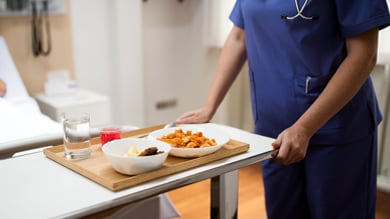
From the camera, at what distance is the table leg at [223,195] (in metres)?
1.21

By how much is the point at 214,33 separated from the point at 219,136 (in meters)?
2.15

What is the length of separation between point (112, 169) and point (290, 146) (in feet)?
1.49

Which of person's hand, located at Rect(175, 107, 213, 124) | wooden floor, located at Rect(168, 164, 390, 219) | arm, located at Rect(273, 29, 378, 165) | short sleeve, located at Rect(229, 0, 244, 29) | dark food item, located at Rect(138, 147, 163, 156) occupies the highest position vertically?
short sleeve, located at Rect(229, 0, 244, 29)

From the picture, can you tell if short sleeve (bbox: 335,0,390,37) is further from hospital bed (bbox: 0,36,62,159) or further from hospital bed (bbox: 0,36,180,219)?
hospital bed (bbox: 0,36,62,159)

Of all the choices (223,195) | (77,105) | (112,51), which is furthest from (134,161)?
(112,51)

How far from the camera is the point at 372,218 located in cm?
142

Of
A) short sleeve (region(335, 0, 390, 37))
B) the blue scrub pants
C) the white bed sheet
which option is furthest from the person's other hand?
short sleeve (region(335, 0, 390, 37))

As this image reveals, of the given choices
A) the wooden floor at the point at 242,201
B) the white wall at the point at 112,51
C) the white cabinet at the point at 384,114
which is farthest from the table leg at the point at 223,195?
the white wall at the point at 112,51

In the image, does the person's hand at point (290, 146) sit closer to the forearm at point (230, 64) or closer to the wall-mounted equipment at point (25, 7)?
the forearm at point (230, 64)

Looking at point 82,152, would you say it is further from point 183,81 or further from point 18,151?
point 183,81

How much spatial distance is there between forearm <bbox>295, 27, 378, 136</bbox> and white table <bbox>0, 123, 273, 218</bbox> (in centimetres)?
17

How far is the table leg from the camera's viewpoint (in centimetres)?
121

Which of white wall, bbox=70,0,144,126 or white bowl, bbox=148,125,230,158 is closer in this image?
white bowl, bbox=148,125,230,158

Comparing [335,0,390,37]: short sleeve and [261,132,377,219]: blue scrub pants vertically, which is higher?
[335,0,390,37]: short sleeve
